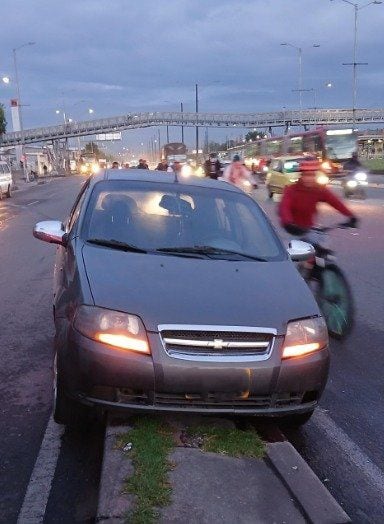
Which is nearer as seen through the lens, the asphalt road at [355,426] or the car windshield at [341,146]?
the asphalt road at [355,426]

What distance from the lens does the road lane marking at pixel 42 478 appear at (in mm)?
3248

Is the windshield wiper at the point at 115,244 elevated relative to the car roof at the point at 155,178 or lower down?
lower down

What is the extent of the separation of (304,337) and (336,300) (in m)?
2.71

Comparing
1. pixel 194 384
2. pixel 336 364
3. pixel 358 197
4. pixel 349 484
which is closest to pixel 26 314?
pixel 336 364

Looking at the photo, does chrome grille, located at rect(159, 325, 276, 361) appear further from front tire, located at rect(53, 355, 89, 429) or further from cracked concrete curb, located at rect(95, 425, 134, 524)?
front tire, located at rect(53, 355, 89, 429)

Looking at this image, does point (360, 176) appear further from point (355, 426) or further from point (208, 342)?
point (208, 342)

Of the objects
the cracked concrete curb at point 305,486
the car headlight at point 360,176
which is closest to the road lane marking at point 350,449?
the cracked concrete curb at point 305,486

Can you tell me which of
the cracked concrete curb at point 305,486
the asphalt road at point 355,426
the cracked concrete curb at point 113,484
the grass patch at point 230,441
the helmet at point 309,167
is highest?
the helmet at point 309,167

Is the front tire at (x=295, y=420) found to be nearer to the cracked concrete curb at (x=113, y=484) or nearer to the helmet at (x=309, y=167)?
the cracked concrete curb at (x=113, y=484)

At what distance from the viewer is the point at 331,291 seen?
6.38 meters

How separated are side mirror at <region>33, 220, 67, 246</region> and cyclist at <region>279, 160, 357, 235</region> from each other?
2.58 metres

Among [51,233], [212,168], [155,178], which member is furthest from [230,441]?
[212,168]

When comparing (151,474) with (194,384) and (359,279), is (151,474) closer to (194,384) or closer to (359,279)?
(194,384)

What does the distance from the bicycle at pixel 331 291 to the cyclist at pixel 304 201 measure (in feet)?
0.98
